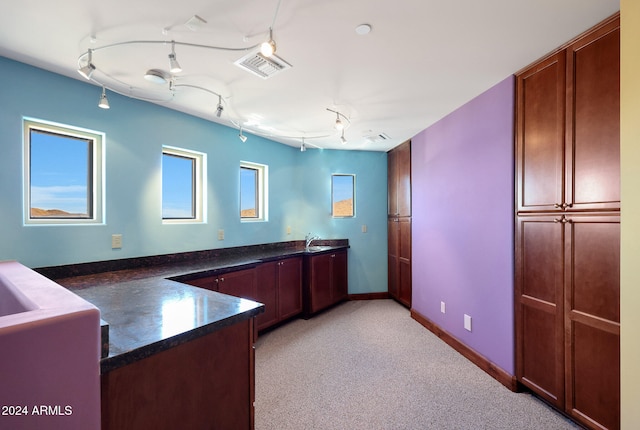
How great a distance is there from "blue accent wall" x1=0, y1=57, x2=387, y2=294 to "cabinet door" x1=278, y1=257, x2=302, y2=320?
59 centimetres

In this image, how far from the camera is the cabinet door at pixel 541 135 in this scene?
1.98 m

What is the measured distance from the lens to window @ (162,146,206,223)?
3188 mm

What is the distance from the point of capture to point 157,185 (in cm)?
295

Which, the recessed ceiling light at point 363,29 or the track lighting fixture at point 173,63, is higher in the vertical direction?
the recessed ceiling light at point 363,29

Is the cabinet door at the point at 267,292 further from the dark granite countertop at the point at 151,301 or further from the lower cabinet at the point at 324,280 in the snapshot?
the lower cabinet at the point at 324,280

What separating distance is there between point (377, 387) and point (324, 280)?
6.43 ft

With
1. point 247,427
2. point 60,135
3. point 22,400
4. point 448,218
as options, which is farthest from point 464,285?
point 60,135

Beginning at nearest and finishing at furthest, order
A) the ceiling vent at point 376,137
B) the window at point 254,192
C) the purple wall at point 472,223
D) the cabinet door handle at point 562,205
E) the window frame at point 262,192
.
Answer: the cabinet door handle at point 562,205
the purple wall at point 472,223
the ceiling vent at point 376,137
the window at point 254,192
the window frame at point 262,192

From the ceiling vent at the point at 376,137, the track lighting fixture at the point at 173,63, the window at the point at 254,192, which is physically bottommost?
the window at the point at 254,192

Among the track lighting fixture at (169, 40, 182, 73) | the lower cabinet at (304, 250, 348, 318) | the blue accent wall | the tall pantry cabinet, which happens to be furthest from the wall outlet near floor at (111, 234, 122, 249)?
the tall pantry cabinet

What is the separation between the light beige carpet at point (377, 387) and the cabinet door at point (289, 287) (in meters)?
0.28

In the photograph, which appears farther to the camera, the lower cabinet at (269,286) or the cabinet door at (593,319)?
the lower cabinet at (269,286)

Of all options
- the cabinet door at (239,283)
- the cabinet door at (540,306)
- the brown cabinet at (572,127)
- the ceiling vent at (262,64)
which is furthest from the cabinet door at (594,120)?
the cabinet door at (239,283)

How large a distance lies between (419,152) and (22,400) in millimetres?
3952
